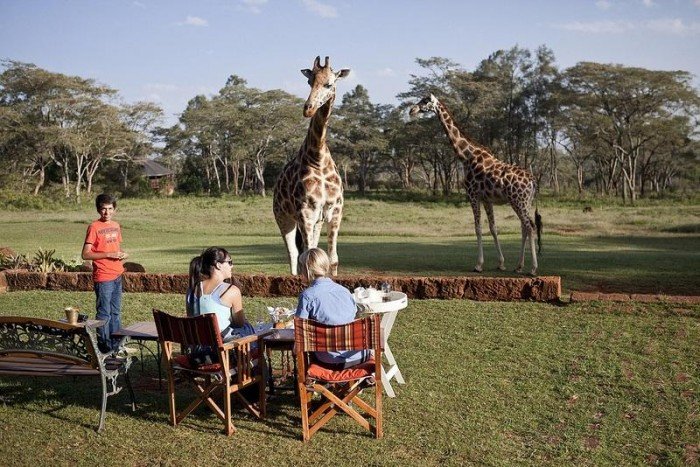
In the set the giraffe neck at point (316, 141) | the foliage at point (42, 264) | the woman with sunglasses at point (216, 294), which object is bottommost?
the foliage at point (42, 264)

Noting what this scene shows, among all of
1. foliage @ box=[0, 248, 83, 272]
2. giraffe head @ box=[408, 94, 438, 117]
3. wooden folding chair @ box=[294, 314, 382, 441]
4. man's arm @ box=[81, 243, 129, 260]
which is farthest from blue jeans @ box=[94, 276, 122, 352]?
giraffe head @ box=[408, 94, 438, 117]

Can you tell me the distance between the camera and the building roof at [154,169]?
74.7 metres

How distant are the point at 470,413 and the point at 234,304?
7.36ft

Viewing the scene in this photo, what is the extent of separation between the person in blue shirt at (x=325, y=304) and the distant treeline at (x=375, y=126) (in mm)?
42284

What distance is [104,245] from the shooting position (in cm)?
800

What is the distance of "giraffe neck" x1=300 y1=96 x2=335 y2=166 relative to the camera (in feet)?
32.2

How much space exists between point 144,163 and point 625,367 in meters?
71.4

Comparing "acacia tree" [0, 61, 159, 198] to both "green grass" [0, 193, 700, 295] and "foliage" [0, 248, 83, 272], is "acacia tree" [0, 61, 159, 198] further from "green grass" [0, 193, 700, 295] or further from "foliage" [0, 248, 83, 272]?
"foliage" [0, 248, 83, 272]

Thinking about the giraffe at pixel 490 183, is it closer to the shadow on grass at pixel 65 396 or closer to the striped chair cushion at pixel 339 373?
the striped chair cushion at pixel 339 373

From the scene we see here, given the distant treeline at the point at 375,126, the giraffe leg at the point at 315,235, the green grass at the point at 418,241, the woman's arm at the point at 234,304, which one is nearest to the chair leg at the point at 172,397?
the woman's arm at the point at 234,304

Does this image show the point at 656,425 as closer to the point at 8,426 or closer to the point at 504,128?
the point at 8,426

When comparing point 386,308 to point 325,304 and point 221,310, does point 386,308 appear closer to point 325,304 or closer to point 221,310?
point 325,304

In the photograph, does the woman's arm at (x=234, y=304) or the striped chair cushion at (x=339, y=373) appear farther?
the woman's arm at (x=234, y=304)

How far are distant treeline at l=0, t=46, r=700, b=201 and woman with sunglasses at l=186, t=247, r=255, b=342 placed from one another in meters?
42.3
